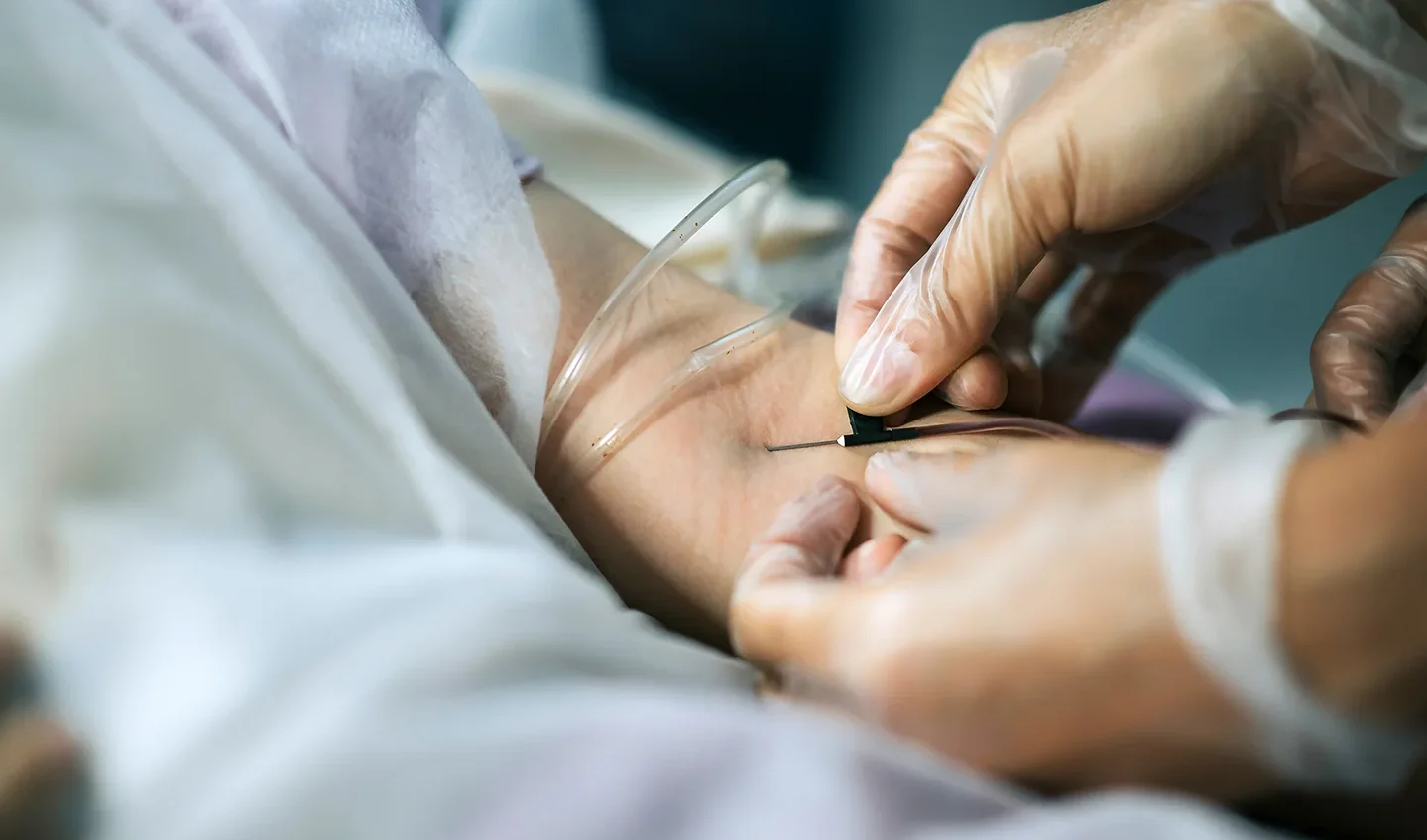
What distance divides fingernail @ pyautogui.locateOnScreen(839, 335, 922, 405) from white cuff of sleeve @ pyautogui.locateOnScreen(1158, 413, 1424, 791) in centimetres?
27

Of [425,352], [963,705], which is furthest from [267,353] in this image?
[963,705]

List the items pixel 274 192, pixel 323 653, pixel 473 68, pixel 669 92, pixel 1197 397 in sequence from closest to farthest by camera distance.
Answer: pixel 323 653, pixel 274 192, pixel 1197 397, pixel 473 68, pixel 669 92

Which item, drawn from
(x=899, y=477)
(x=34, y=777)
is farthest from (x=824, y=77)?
(x=34, y=777)

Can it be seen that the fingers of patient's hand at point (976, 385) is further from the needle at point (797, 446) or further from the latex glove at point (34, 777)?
the latex glove at point (34, 777)

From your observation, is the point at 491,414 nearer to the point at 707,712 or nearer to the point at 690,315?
the point at 690,315

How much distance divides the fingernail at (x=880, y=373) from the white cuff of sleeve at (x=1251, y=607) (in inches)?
10.7

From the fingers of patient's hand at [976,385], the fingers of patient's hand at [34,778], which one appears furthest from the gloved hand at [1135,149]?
the fingers of patient's hand at [34,778]

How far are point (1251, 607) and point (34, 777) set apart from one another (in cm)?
52

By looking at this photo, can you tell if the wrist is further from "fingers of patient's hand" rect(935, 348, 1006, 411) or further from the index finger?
the index finger

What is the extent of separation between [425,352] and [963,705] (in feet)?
1.26

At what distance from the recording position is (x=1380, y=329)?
82 centimetres

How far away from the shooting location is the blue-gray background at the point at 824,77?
1441 mm

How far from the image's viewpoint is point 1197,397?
1.24 m

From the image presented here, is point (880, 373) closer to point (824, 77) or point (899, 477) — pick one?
point (899, 477)
